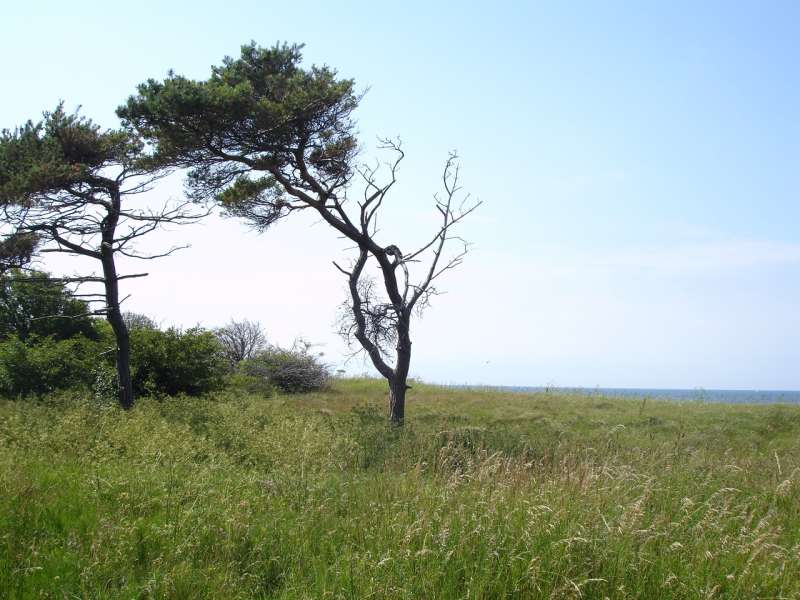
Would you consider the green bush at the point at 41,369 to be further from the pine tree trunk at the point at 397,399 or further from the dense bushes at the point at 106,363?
the pine tree trunk at the point at 397,399

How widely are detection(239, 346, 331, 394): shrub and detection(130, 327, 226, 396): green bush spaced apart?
324 centimetres

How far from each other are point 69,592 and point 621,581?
4147 millimetres

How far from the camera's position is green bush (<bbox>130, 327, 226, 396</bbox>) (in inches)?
787

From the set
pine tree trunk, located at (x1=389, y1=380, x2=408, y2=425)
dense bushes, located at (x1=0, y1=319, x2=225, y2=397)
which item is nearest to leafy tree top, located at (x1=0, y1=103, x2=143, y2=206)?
dense bushes, located at (x1=0, y1=319, x2=225, y2=397)

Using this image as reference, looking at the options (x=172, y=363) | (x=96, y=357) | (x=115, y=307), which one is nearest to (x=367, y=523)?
(x=115, y=307)

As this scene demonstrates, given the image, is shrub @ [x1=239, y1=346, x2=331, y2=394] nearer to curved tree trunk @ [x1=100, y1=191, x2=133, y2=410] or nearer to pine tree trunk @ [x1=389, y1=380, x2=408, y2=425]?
curved tree trunk @ [x1=100, y1=191, x2=133, y2=410]

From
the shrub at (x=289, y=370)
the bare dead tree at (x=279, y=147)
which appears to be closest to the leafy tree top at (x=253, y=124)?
the bare dead tree at (x=279, y=147)

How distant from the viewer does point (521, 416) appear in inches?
687

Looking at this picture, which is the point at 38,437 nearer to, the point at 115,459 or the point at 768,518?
A: the point at 115,459

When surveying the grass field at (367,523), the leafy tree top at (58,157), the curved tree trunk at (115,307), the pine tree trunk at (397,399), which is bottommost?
the grass field at (367,523)

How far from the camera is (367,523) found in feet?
20.4

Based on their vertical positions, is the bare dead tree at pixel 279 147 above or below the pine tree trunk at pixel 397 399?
above

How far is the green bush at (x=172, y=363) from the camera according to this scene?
20.0 meters

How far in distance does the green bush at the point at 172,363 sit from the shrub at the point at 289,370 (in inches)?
127
